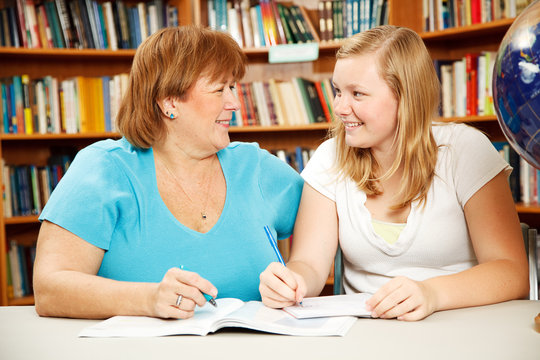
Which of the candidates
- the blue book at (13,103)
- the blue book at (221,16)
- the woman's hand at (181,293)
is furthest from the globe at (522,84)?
the blue book at (13,103)

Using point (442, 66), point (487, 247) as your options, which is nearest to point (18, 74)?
point (442, 66)

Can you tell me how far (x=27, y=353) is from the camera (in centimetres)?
95

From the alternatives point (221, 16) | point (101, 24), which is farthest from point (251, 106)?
point (101, 24)

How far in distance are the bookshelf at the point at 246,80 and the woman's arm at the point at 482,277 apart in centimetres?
A: 152

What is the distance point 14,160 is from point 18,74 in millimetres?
476

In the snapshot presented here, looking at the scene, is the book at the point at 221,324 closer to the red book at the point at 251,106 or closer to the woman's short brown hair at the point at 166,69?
the woman's short brown hair at the point at 166,69

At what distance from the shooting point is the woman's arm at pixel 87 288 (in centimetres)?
107

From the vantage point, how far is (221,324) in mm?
1018

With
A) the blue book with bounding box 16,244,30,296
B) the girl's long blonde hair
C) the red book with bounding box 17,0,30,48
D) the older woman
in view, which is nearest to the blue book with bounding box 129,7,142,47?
the red book with bounding box 17,0,30,48

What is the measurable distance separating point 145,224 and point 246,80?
2.10 m

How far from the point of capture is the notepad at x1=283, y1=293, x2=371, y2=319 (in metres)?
1.10

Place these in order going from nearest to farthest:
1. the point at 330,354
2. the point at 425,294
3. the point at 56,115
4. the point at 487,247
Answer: the point at 330,354
the point at 425,294
the point at 487,247
the point at 56,115

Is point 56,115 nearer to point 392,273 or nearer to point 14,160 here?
point 14,160

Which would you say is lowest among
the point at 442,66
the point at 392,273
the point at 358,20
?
the point at 392,273
